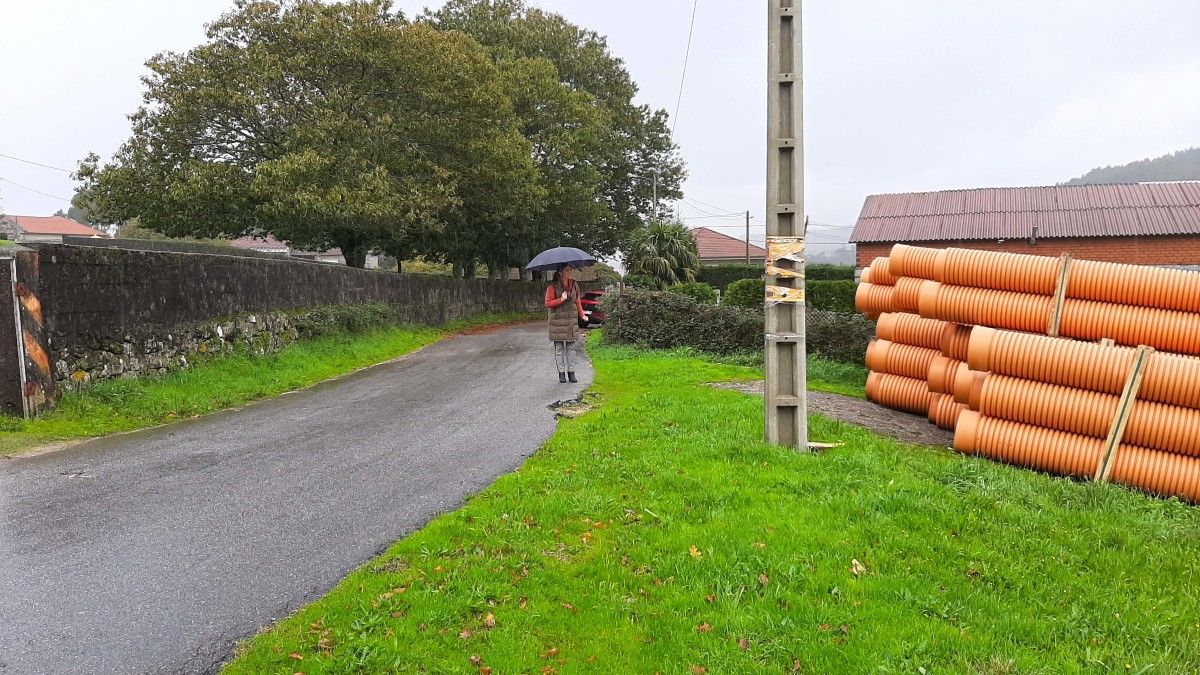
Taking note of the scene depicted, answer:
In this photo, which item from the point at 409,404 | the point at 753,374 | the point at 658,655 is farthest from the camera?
the point at 753,374

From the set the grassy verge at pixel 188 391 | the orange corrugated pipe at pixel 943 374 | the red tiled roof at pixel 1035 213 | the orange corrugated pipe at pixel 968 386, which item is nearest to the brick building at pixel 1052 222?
the red tiled roof at pixel 1035 213

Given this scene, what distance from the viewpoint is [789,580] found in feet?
13.0

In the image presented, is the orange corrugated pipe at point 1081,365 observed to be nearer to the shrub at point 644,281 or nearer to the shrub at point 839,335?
the shrub at point 839,335

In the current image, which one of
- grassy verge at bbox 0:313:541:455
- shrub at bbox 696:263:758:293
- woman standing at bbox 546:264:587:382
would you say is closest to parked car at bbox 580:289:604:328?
grassy verge at bbox 0:313:541:455

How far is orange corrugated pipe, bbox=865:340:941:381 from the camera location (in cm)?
1000

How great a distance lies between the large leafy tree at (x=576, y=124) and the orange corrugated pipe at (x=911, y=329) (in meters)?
22.8

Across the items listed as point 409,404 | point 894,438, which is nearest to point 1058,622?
point 894,438

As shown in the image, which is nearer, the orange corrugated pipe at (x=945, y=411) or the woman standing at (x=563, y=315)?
the orange corrugated pipe at (x=945, y=411)

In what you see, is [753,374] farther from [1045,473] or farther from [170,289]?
[170,289]

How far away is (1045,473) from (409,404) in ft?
24.6

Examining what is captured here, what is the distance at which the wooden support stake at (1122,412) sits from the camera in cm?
646

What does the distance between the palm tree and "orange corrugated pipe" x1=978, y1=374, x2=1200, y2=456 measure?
2347cm

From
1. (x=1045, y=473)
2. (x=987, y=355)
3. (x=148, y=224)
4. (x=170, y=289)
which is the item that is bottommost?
(x=1045, y=473)

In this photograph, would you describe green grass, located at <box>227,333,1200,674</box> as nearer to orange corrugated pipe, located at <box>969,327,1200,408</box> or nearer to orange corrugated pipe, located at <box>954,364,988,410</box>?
orange corrugated pipe, located at <box>969,327,1200,408</box>
